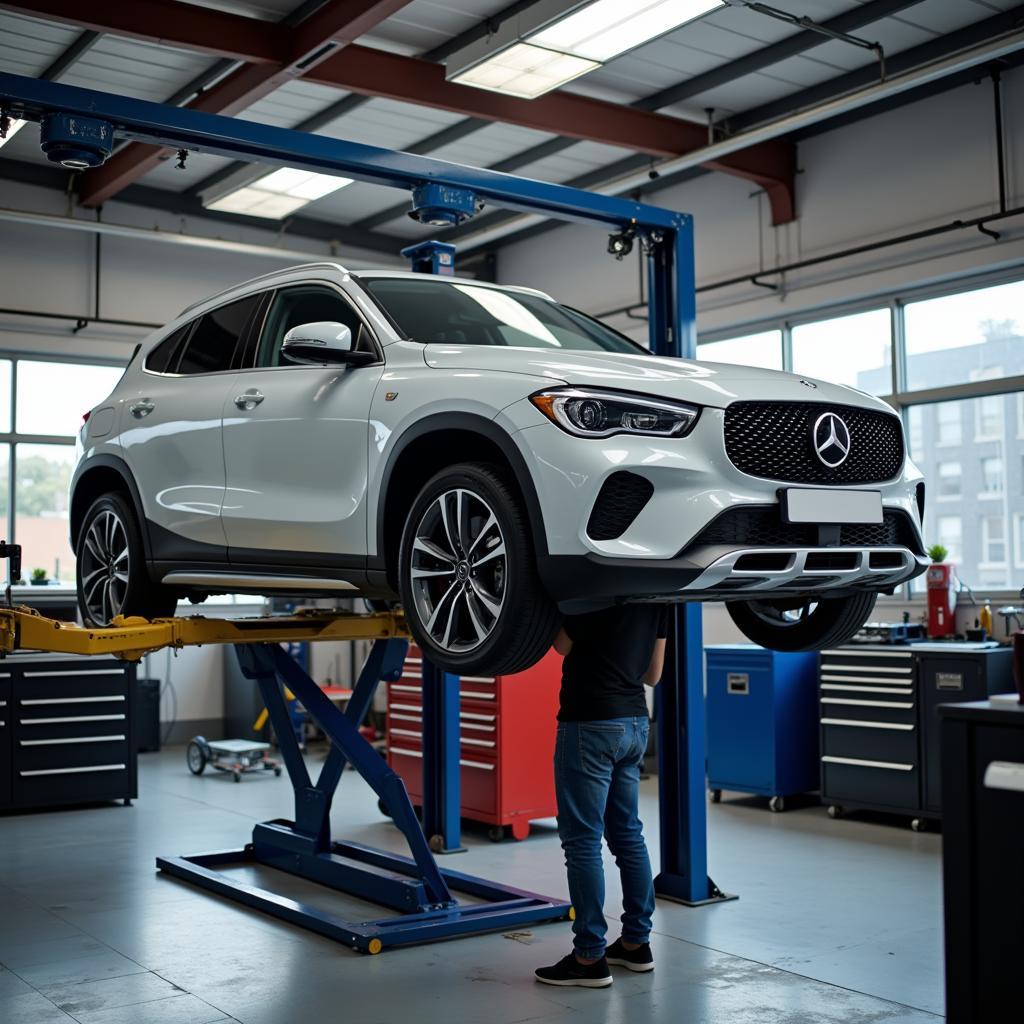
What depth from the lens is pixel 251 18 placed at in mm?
6820

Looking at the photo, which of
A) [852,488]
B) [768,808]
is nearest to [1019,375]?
[768,808]

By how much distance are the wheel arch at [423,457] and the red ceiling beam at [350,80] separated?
Answer: 3.35m

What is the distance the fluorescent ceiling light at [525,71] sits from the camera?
21.2 ft

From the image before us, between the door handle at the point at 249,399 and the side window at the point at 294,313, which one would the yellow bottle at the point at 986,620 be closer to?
the side window at the point at 294,313

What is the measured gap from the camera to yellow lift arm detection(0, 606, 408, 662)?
162 inches

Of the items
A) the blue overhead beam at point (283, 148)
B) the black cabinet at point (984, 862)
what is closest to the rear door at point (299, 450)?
the blue overhead beam at point (283, 148)

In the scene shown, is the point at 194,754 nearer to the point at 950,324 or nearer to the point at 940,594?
the point at 940,594

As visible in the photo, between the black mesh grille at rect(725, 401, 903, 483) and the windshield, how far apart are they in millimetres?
917

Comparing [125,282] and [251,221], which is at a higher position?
[251,221]

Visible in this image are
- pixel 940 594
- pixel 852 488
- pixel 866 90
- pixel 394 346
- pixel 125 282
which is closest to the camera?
pixel 852 488

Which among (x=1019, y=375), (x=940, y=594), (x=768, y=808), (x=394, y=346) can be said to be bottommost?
(x=768, y=808)

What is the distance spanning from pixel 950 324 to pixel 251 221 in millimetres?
6147

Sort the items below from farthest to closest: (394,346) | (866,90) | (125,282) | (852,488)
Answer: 1. (125,282)
2. (866,90)
3. (394,346)
4. (852,488)

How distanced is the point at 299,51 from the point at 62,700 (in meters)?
4.05
